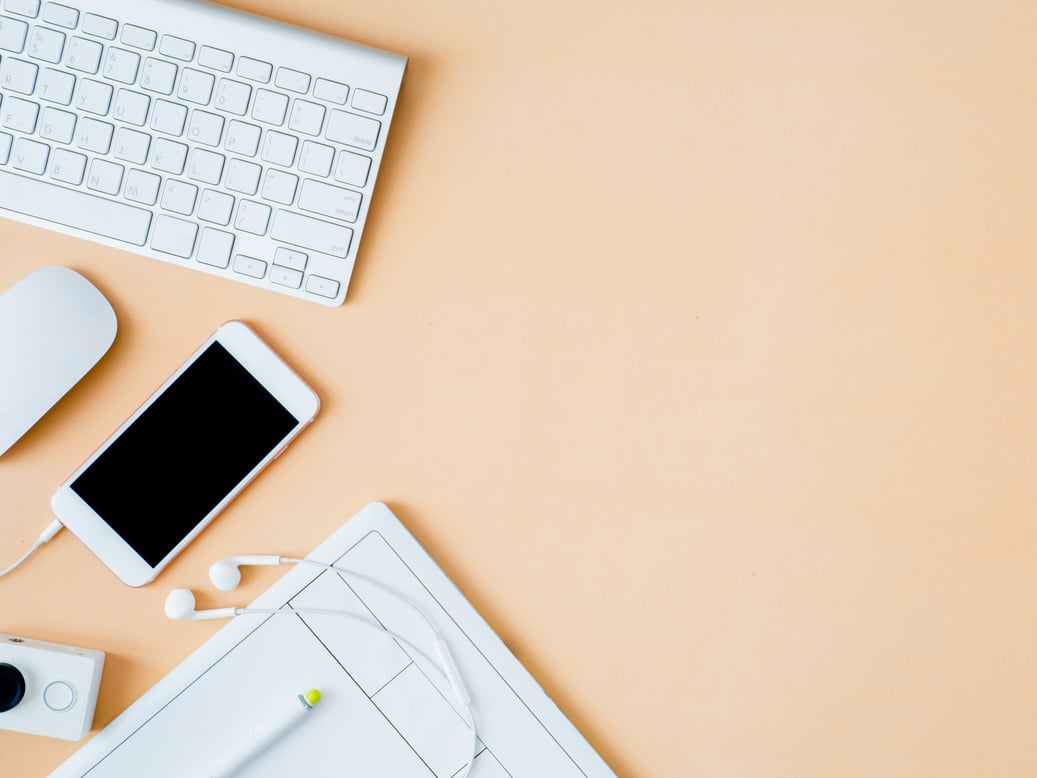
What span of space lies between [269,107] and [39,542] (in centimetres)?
36

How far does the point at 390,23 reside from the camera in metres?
0.65

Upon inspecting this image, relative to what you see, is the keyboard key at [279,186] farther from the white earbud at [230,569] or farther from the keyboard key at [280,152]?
the white earbud at [230,569]

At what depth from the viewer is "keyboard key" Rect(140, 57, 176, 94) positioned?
2.03 feet

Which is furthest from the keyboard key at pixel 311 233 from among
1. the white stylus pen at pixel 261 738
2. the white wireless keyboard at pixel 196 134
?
the white stylus pen at pixel 261 738

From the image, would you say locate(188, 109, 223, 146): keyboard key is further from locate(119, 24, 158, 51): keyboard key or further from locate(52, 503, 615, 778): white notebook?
Result: locate(52, 503, 615, 778): white notebook

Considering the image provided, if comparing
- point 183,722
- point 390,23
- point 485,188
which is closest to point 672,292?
point 485,188

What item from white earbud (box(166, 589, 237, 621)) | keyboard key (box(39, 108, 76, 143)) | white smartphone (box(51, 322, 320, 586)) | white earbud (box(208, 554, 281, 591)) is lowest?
white earbud (box(166, 589, 237, 621))

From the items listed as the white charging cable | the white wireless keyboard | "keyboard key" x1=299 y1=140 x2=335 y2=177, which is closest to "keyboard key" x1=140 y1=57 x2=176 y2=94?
the white wireless keyboard

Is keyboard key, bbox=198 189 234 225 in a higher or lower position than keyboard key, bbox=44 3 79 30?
lower

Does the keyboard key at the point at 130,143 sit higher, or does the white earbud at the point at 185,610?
the keyboard key at the point at 130,143

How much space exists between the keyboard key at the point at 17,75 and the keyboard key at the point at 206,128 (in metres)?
0.11

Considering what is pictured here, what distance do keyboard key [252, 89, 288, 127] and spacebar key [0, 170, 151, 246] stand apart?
0.36 feet

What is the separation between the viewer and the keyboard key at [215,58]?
62 centimetres

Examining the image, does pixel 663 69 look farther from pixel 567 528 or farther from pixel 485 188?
pixel 567 528
